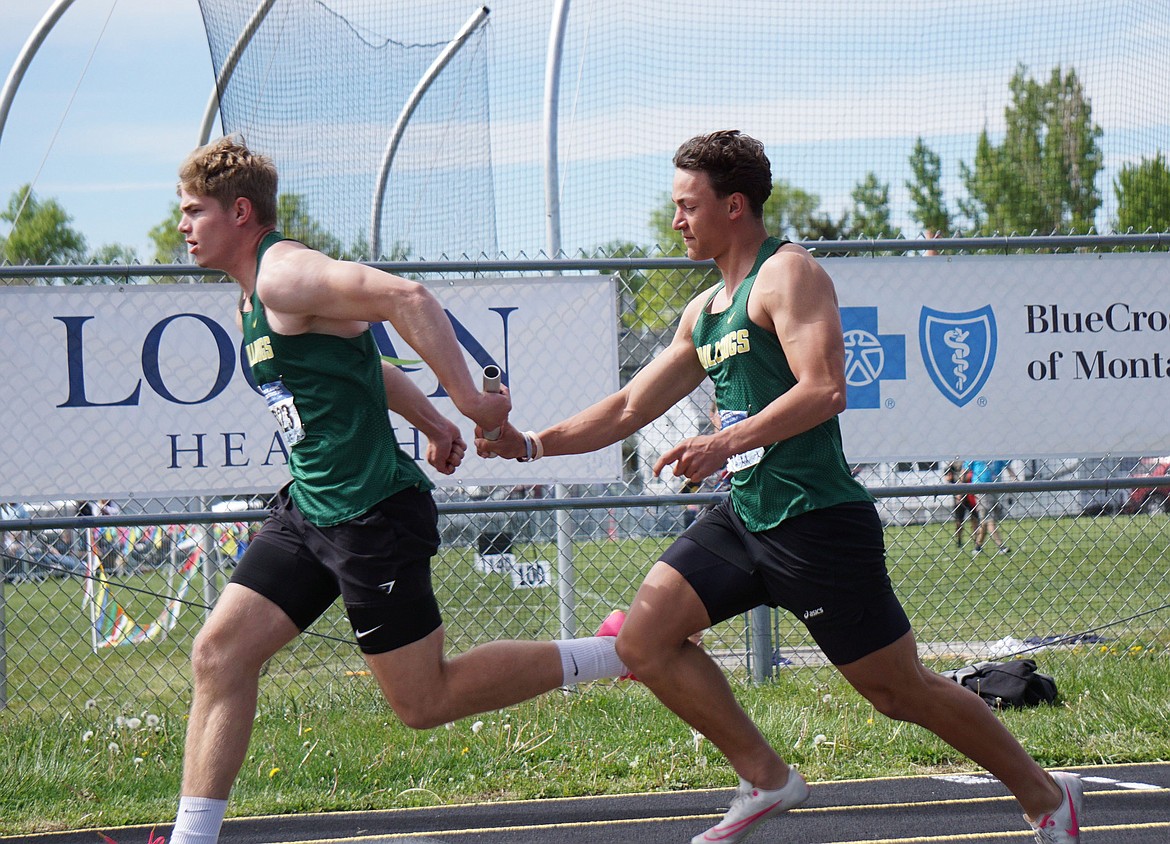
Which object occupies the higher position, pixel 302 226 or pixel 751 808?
pixel 302 226

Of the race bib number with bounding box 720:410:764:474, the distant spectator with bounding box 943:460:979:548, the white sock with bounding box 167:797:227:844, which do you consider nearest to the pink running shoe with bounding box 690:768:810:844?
the race bib number with bounding box 720:410:764:474

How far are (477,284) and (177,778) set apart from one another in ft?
8.39

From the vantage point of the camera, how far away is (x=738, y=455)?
11.6ft

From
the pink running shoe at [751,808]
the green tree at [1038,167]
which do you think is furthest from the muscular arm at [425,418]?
the green tree at [1038,167]

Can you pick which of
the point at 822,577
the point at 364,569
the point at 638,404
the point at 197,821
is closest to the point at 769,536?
the point at 822,577

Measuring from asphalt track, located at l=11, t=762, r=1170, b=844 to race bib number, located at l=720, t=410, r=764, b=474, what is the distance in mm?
1436

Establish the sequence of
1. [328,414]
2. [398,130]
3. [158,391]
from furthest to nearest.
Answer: [398,130] < [158,391] < [328,414]

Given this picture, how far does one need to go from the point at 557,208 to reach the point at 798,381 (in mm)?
2976

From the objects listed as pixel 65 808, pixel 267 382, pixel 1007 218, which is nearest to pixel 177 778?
pixel 65 808

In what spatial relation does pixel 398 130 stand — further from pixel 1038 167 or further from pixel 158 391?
pixel 1038 167

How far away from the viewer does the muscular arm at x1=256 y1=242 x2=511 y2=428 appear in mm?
3219

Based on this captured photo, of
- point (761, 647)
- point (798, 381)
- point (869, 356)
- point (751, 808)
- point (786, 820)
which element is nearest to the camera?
point (798, 381)

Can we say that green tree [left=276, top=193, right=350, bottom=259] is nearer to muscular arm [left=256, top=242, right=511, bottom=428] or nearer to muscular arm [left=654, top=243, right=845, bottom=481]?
muscular arm [left=256, top=242, right=511, bottom=428]

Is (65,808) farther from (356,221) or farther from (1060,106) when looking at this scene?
(1060,106)
